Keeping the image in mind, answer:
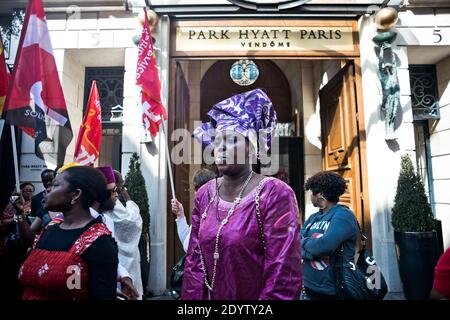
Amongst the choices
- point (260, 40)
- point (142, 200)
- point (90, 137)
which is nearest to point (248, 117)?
point (90, 137)

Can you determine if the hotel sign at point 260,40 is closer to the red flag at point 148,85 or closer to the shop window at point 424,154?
the red flag at point 148,85

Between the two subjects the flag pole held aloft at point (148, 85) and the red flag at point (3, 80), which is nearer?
the red flag at point (3, 80)

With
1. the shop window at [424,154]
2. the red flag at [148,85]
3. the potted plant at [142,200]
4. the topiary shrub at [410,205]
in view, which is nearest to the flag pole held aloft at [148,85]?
the red flag at [148,85]

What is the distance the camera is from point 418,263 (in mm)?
3879

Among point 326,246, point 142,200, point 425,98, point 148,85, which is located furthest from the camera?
point 425,98

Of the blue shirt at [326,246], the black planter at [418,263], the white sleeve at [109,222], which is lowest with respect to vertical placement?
the black planter at [418,263]

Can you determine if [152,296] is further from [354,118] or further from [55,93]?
[354,118]

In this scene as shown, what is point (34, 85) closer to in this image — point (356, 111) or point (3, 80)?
point (3, 80)

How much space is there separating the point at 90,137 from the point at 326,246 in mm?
3248

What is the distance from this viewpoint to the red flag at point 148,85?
12.0ft

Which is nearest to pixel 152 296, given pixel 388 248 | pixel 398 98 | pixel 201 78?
pixel 388 248

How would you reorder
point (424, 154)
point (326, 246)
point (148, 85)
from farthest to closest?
point (424, 154), point (148, 85), point (326, 246)

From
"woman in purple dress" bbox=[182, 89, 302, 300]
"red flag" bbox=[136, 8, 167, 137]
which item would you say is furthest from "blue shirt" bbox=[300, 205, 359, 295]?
"red flag" bbox=[136, 8, 167, 137]

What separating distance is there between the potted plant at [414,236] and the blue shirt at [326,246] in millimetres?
2278
